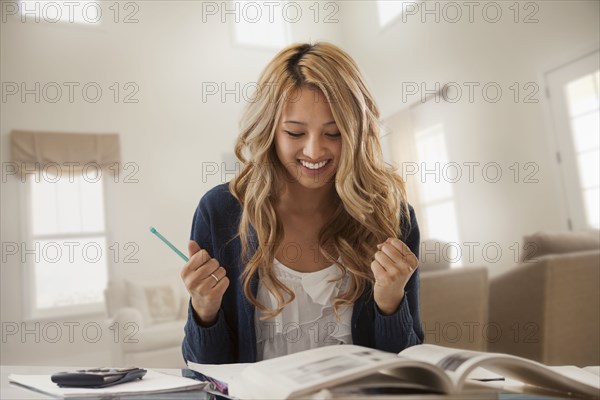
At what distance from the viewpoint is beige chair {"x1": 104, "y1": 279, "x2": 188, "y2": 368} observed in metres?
2.72

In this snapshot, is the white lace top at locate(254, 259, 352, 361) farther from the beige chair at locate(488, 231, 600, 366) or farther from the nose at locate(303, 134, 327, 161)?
the beige chair at locate(488, 231, 600, 366)

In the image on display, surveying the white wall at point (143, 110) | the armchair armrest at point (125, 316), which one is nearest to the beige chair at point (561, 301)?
the white wall at point (143, 110)

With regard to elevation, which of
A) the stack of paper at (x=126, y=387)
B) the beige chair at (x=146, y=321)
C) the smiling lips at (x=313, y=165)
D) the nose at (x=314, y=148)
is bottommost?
the beige chair at (x=146, y=321)

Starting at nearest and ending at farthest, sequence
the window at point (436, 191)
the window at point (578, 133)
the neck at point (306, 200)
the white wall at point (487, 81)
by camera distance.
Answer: the neck at point (306, 200) → the window at point (578, 133) → the white wall at point (487, 81) → the window at point (436, 191)

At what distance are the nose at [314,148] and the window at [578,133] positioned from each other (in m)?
1.27

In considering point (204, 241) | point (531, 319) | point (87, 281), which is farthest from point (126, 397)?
point (87, 281)

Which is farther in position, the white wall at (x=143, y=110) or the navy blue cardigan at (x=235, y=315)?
the white wall at (x=143, y=110)

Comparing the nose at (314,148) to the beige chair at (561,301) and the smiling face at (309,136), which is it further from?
the beige chair at (561,301)

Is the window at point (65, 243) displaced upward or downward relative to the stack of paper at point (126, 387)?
upward

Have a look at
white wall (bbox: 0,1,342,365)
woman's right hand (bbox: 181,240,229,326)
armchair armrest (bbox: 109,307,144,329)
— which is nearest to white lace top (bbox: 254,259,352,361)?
woman's right hand (bbox: 181,240,229,326)

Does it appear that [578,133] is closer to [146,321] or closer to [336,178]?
[336,178]

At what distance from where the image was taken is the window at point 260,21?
285 centimetres

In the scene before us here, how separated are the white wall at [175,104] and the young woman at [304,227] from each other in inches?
49.0

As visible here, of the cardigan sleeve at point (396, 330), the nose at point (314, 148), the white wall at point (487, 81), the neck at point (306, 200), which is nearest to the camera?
the cardigan sleeve at point (396, 330)
